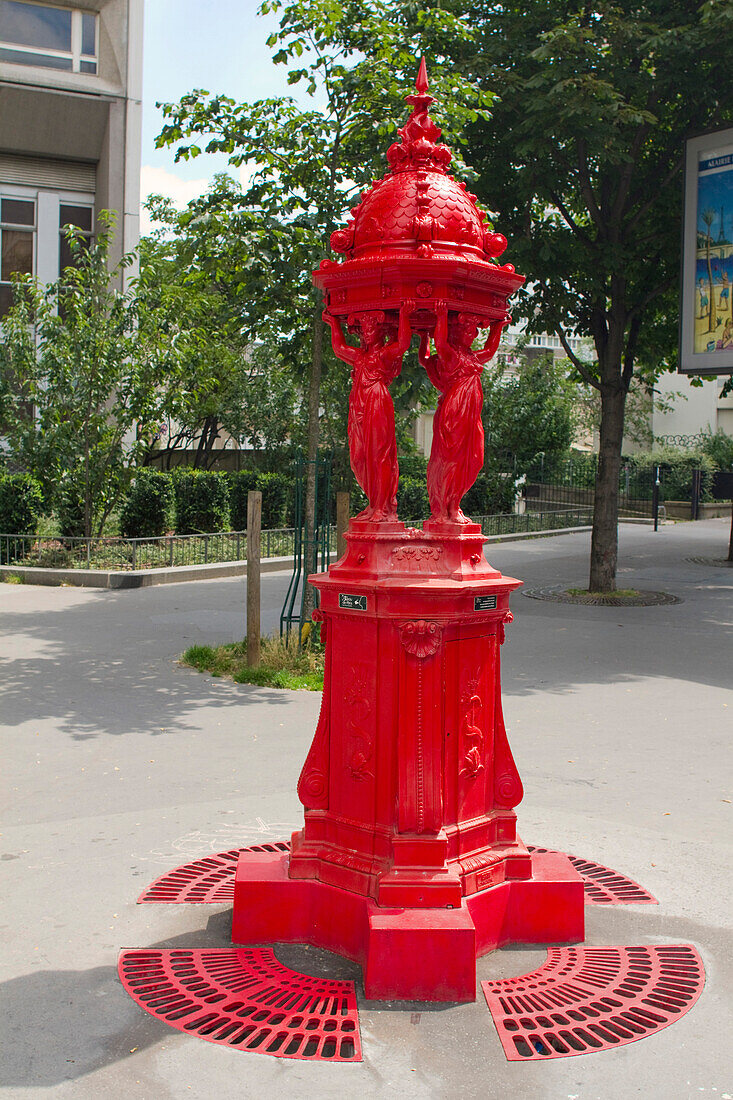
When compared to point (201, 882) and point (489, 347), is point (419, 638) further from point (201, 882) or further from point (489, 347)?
point (201, 882)

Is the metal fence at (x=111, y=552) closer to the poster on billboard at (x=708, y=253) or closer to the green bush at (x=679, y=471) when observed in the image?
the poster on billboard at (x=708, y=253)

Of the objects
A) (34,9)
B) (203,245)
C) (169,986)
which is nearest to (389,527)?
(169,986)

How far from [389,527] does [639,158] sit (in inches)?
518

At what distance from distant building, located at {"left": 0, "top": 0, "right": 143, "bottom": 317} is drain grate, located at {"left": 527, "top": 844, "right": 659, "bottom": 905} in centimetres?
2156

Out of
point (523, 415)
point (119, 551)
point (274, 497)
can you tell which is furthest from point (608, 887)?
point (523, 415)

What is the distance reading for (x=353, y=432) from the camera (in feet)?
14.9

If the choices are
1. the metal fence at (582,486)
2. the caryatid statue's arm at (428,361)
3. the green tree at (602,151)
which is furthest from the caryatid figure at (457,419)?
the metal fence at (582,486)

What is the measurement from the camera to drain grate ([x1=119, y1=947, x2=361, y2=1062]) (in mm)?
3605

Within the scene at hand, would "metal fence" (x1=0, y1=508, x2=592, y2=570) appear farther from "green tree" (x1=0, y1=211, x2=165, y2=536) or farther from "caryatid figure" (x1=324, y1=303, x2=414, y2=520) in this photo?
"caryatid figure" (x1=324, y1=303, x2=414, y2=520)

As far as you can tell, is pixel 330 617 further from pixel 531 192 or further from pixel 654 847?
pixel 531 192

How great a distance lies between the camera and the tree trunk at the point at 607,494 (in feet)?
52.1

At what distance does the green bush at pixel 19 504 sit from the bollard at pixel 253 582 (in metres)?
9.71

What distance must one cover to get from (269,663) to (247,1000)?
20.3 ft

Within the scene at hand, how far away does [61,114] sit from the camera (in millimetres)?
23984
